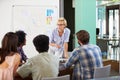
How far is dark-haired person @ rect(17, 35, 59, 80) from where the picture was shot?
3.08 m

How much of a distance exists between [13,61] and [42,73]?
0.38m

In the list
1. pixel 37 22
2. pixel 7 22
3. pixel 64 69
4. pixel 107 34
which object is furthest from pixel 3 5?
pixel 107 34

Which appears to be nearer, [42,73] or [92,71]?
[42,73]

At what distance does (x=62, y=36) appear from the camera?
516 cm

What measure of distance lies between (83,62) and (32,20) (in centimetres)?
269

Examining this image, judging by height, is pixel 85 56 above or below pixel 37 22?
below

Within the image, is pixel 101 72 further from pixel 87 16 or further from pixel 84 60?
pixel 87 16

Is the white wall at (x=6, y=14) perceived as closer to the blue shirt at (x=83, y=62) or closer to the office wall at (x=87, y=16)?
the office wall at (x=87, y=16)

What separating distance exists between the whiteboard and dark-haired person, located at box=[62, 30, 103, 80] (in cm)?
247

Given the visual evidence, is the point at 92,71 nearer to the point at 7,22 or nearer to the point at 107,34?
the point at 7,22

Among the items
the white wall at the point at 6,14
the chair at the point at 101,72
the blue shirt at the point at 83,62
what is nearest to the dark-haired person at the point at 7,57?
the blue shirt at the point at 83,62

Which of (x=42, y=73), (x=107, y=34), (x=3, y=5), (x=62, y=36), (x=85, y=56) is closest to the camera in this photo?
(x=42, y=73)

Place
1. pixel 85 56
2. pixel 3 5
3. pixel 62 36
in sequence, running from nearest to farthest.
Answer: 1. pixel 85 56
2. pixel 62 36
3. pixel 3 5

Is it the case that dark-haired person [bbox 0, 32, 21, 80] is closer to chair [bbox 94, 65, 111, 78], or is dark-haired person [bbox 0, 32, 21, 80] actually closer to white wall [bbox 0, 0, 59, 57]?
chair [bbox 94, 65, 111, 78]
